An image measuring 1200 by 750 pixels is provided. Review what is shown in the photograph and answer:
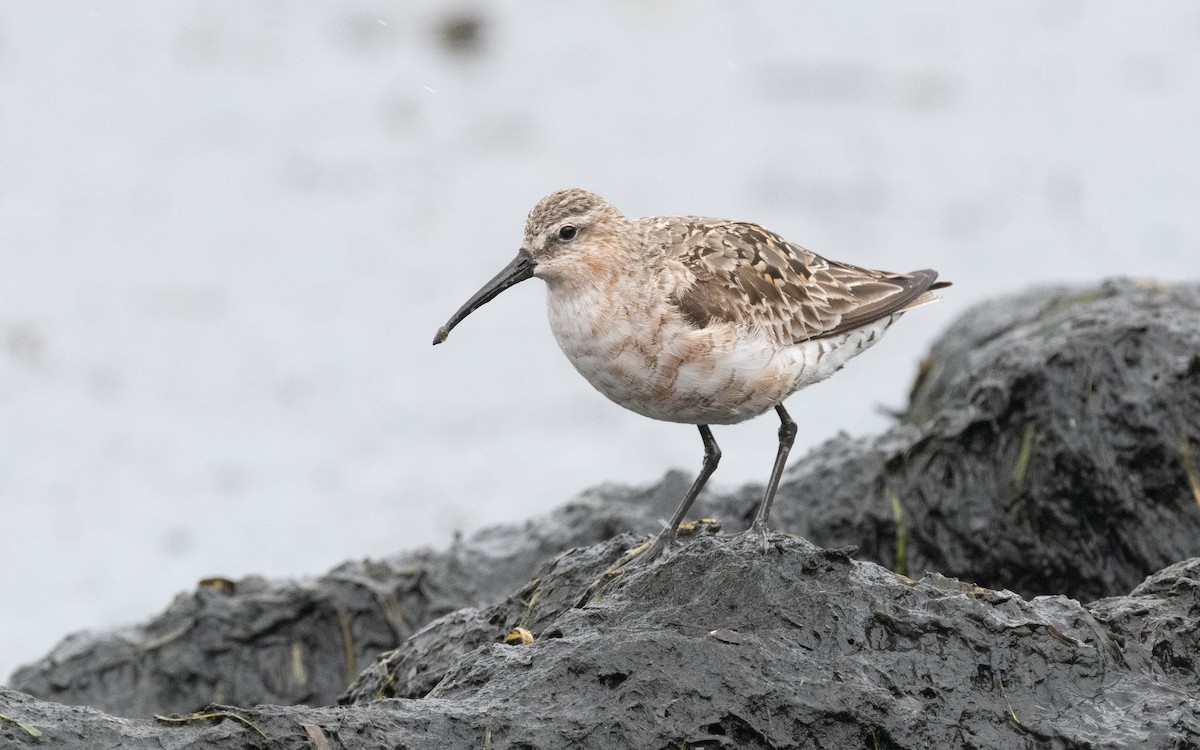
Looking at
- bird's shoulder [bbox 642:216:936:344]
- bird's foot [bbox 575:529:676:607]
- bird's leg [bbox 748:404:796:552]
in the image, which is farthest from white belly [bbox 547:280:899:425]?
bird's foot [bbox 575:529:676:607]

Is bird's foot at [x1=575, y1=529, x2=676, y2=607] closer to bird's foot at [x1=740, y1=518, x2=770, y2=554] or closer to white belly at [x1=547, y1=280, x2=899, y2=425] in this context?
bird's foot at [x1=740, y1=518, x2=770, y2=554]

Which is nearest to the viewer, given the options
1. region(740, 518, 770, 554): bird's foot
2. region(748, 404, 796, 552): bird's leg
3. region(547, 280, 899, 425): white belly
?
region(740, 518, 770, 554): bird's foot

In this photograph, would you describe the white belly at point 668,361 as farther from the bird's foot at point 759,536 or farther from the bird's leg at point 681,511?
the bird's foot at point 759,536

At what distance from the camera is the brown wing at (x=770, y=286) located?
5504mm

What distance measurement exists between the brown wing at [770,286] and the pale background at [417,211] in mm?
2563

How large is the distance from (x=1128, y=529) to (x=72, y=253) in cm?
898

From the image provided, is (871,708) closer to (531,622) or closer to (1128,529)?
(531,622)

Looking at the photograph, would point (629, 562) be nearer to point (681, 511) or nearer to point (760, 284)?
point (681, 511)

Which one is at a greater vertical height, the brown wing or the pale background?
the pale background

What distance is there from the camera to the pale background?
9.90m

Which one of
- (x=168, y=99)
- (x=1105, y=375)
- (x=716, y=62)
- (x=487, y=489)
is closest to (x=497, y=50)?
(x=716, y=62)

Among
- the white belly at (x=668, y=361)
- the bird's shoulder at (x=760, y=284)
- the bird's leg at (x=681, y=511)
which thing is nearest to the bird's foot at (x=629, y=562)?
the bird's leg at (x=681, y=511)

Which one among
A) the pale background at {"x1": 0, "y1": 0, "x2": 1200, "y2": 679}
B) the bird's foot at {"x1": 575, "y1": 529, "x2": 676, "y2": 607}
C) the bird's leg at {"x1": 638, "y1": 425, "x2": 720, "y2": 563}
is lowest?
the bird's foot at {"x1": 575, "y1": 529, "x2": 676, "y2": 607}

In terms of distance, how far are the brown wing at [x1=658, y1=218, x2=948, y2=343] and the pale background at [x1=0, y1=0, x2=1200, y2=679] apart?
256 centimetres
